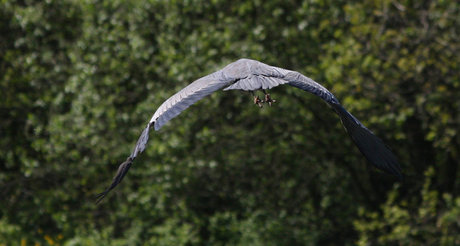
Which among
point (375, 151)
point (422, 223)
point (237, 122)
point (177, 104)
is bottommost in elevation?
point (177, 104)

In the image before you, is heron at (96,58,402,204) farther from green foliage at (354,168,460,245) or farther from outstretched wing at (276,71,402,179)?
green foliage at (354,168,460,245)

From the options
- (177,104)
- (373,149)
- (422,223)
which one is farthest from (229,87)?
(422,223)

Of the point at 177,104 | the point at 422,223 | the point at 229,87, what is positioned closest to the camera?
the point at 229,87

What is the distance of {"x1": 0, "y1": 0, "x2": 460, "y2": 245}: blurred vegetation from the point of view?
660cm

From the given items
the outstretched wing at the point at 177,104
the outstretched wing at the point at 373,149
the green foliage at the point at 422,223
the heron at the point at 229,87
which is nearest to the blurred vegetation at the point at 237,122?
the green foliage at the point at 422,223

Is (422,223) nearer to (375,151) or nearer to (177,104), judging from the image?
(375,151)

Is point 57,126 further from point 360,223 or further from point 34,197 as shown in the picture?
point 360,223

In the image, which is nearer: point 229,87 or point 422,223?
point 229,87

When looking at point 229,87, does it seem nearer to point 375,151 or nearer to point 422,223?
point 375,151

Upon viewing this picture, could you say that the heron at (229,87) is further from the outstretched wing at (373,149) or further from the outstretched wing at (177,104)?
the outstretched wing at (373,149)

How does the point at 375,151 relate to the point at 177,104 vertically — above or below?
above

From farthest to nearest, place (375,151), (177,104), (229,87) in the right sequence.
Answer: (375,151)
(177,104)
(229,87)

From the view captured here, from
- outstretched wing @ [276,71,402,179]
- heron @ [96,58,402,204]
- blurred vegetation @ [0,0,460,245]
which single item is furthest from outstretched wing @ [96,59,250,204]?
blurred vegetation @ [0,0,460,245]

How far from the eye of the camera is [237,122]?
708 cm
